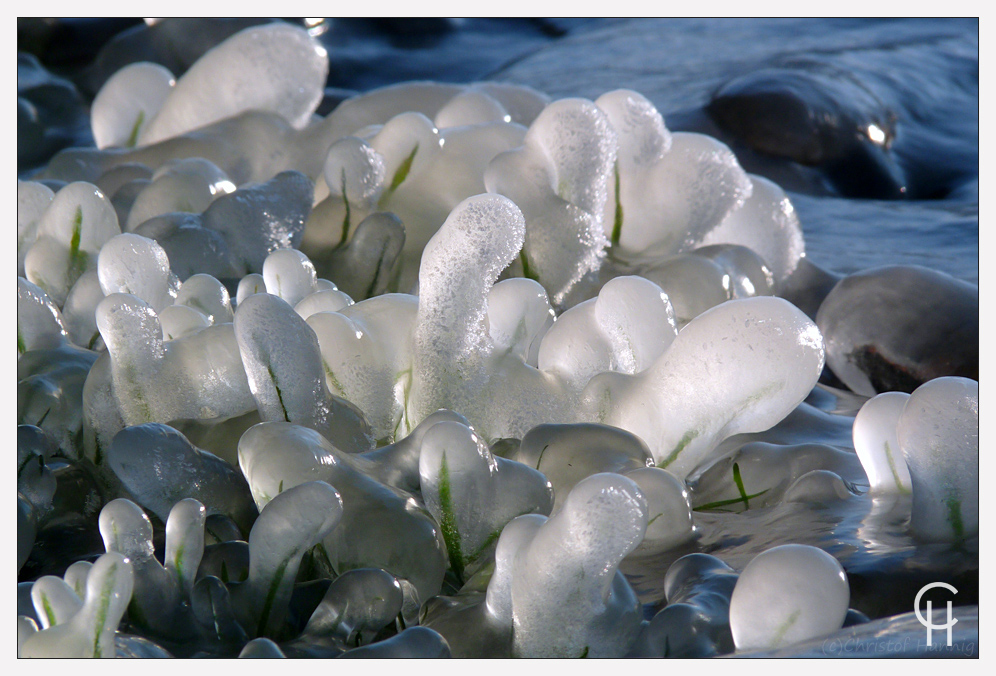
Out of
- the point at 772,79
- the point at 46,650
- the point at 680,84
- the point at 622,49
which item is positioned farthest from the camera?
the point at 622,49

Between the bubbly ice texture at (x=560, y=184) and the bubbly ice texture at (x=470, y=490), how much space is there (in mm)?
268

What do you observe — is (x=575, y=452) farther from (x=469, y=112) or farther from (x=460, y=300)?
(x=469, y=112)

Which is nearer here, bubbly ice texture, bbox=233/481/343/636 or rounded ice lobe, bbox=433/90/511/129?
bubbly ice texture, bbox=233/481/343/636

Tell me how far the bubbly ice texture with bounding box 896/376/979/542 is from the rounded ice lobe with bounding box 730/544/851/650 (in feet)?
0.32

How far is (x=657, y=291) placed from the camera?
1.66 feet

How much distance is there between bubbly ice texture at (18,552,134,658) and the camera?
0.32 metres

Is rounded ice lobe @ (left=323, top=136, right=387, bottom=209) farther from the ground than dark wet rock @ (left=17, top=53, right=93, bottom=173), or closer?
farther from the ground

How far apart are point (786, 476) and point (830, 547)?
0.25 ft

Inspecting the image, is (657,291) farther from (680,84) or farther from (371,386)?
(680,84)

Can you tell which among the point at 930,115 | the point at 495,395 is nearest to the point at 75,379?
the point at 495,395

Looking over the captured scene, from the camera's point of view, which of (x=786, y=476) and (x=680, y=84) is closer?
(x=786, y=476)

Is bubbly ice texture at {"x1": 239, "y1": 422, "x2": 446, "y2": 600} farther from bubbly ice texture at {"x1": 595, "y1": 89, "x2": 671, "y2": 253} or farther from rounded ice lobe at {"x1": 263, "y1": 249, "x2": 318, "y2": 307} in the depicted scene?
bubbly ice texture at {"x1": 595, "y1": 89, "x2": 671, "y2": 253}

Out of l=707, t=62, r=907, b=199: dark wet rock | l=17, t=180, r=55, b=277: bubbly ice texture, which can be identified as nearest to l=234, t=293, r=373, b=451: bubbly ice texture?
l=17, t=180, r=55, b=277: bubbly ice texture

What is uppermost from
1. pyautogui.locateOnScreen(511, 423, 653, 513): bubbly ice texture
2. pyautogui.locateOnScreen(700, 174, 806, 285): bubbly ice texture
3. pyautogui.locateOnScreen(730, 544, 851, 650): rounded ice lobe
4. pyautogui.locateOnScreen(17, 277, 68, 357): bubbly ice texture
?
pyautogui.locateOnScreen(17, 277, 68, 357): bubbly ice texture
